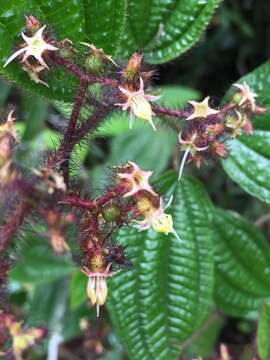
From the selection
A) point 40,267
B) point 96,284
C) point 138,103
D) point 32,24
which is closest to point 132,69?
point 138,103

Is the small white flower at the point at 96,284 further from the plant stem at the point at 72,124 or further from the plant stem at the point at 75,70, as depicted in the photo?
the plant stem at the point at 75,70

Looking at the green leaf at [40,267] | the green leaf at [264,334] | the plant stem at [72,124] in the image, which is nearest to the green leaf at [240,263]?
the green leaf at [264,334]

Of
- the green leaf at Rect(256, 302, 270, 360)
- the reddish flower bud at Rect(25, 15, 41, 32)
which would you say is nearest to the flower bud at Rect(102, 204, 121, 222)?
the reddish flower bud at Rect(25, 15, 41, 32)

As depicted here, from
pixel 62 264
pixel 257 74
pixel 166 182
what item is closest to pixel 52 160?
pixel 166 182

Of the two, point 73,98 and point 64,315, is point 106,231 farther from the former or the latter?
point 64,315

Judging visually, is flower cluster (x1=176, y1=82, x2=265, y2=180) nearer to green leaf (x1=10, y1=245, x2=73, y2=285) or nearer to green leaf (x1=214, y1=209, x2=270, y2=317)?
green leaf (x1=214, y1=209, x2=270, y2=317)

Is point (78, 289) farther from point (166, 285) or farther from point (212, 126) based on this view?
point (212, 126)

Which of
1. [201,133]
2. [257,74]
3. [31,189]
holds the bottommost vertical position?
[31,189]
